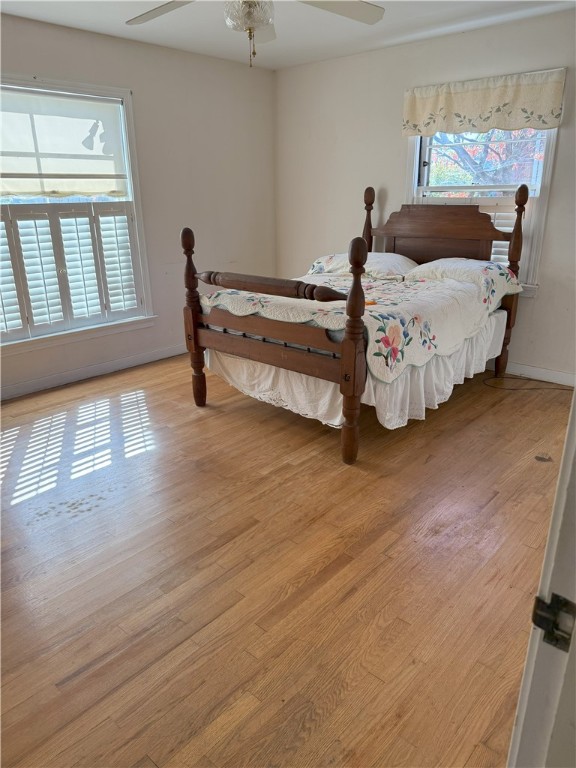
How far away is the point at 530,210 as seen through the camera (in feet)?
12.1

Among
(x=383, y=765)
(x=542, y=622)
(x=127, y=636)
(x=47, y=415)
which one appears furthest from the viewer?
(x=47, y=415)

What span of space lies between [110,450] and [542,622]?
2.65 metres

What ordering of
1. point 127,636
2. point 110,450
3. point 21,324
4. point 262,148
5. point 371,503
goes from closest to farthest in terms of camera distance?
point 127,636 → point 371,503 → point 110,450 → point 21,324 → point 262,148

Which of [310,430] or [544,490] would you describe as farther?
[310,430]

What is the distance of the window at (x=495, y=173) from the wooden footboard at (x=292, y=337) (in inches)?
74.8

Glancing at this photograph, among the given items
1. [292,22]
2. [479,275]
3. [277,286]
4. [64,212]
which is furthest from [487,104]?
[64,212]

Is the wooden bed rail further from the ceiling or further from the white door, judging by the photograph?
the white door

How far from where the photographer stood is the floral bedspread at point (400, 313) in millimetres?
2672

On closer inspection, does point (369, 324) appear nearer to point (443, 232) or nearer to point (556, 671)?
point (443, 232)

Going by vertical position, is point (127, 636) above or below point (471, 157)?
below

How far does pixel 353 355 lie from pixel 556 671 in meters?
1.93

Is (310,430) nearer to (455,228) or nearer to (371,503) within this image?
(371,503)

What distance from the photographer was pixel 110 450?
296cm

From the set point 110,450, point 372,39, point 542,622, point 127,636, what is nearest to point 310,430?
point 110,450
